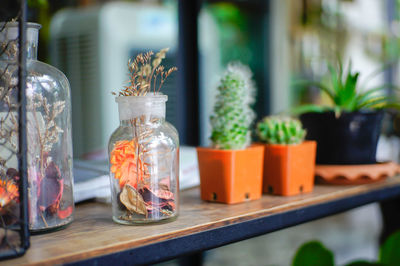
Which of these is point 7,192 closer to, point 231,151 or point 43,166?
point 43,166

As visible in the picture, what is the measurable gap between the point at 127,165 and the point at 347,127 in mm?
555

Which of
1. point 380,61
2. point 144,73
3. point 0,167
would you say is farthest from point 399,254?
point 380,61

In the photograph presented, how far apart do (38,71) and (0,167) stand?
0.15 m

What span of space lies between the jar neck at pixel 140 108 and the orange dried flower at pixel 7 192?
7.3 inches

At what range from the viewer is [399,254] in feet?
3.05

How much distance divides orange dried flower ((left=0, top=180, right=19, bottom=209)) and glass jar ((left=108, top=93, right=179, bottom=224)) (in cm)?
14

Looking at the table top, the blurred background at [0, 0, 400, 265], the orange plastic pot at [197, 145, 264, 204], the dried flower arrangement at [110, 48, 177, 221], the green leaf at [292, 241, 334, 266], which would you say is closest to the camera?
the table top

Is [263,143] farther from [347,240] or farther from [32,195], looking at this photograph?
[347,240]

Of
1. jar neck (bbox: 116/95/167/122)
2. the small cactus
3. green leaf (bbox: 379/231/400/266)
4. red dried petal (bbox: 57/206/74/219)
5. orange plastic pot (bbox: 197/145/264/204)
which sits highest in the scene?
jar neck (bbox: 116/95/167/122)

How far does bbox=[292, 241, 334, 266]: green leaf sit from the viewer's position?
0.88m

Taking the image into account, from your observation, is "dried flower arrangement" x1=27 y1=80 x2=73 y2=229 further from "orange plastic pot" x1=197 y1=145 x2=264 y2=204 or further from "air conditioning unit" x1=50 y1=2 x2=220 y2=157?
"air conditioning unit" x1=50 y1=2 x2=220 y2=157

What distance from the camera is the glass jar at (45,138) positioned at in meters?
0.59

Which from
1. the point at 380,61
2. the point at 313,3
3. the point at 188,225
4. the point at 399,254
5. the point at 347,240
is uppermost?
the point at 313,3

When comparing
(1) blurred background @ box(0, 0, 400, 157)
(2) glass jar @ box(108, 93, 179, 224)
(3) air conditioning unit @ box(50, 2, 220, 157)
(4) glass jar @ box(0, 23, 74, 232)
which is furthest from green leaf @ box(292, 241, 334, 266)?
(3) air conditioning unit @ box(50, 2, 220, 157)
